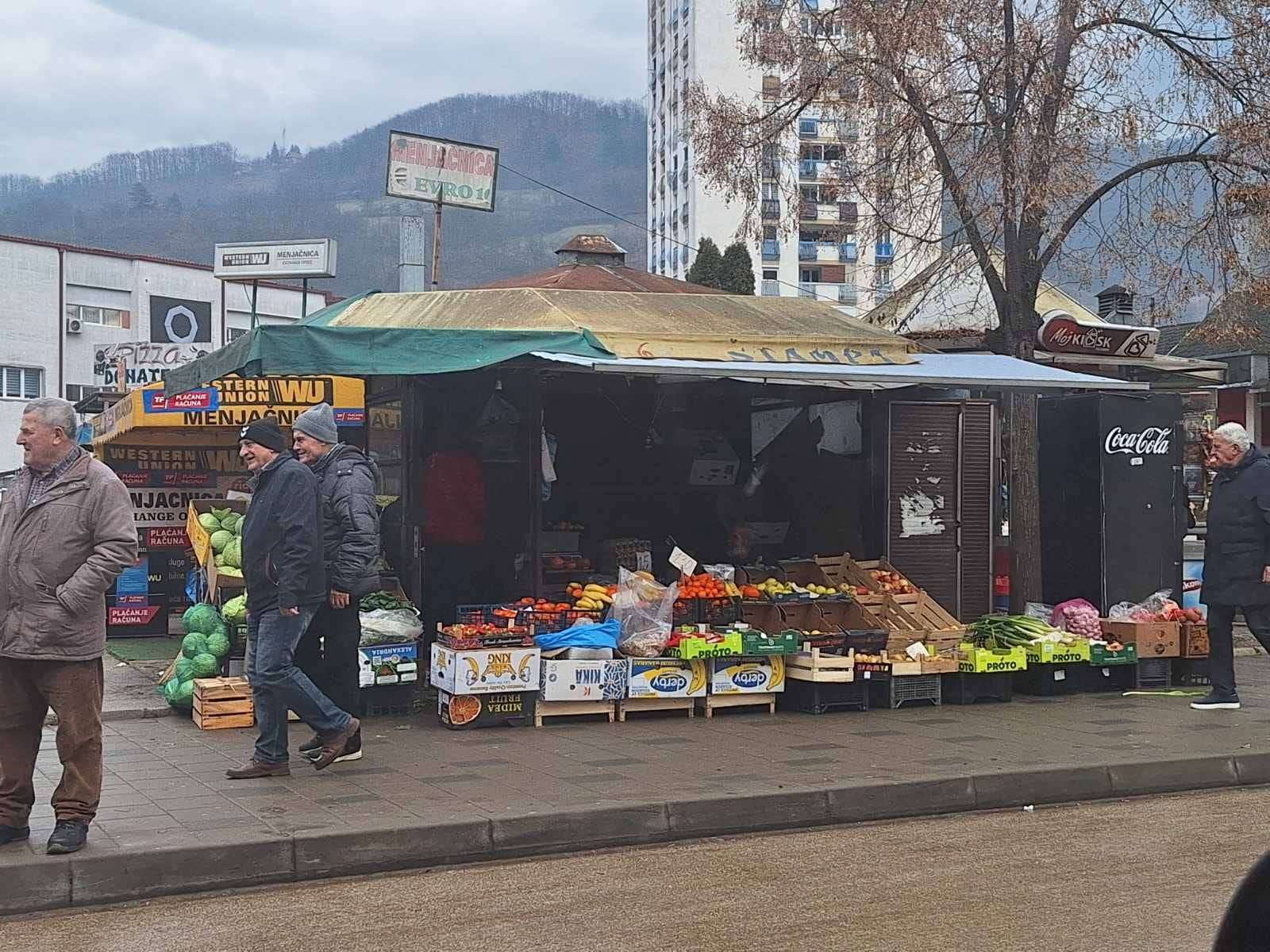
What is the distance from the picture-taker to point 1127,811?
26.2ft

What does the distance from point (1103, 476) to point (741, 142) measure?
18.9 ft

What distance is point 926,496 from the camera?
529 inches

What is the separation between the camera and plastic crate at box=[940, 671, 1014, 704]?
11.2m

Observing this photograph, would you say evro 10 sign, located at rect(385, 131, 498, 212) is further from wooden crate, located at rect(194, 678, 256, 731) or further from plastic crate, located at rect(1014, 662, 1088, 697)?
plastic crate, located at rect(1014, 662, 1088, 697)

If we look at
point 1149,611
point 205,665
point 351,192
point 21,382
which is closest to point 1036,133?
point 1149,611

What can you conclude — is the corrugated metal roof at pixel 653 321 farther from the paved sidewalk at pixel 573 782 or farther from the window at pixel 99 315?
the window at pixel 99 315

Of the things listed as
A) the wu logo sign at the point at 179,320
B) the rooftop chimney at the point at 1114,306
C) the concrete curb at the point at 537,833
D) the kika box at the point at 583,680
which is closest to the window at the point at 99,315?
the wu logo sign at the point at 179,320

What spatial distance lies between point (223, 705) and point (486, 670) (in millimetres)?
1839

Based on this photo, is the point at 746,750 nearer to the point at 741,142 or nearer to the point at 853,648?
the point at 853,648

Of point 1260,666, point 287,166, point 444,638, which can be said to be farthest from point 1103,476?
point 287,166

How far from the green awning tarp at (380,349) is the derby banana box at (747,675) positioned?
2505mm

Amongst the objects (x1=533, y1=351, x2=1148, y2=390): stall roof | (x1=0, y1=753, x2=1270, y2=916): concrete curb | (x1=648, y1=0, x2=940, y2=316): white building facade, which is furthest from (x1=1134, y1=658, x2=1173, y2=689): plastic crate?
(x1=648, y1=0, x2=940, y2=316): white building facade

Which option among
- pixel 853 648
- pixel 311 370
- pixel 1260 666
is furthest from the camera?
pixel 1260 666

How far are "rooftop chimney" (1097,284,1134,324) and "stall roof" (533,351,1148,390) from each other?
9.40 meters
